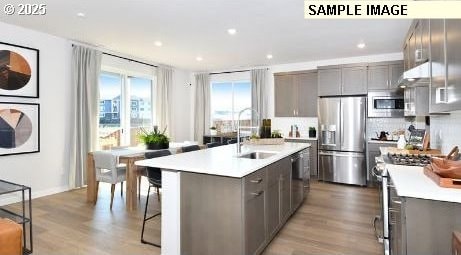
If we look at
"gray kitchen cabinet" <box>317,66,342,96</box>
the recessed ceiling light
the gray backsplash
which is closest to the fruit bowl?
the gray backsplash

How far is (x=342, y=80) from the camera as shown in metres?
5.60

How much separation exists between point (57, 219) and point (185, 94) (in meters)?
4.89

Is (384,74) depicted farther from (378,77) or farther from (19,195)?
(19,195)

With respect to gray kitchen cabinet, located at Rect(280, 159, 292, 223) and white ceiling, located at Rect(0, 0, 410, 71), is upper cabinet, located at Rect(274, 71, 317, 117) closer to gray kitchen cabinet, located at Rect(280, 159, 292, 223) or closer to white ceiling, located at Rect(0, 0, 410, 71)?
white ceiling, located at Rect(0, 0, 410, 71)

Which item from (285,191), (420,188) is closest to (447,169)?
(420,188)

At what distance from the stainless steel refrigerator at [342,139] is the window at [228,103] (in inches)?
87.9

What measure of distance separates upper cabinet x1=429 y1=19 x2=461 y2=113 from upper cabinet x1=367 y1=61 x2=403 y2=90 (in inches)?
139

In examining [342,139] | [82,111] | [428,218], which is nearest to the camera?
[428,218]

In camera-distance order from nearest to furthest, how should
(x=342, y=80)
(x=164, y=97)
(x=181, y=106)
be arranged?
(x=342, y=80) → (x=164, y=97) → (x=181, y=106)

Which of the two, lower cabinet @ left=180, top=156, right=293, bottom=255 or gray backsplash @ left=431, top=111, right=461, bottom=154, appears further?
gray backsplash @ left=431, top=111, right=461, bottom=154

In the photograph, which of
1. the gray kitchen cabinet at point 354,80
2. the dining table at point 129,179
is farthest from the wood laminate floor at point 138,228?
the gray kitchen cabinet at point 354,80

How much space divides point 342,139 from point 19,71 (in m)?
5.81

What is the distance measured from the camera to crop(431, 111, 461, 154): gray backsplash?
2.48 m

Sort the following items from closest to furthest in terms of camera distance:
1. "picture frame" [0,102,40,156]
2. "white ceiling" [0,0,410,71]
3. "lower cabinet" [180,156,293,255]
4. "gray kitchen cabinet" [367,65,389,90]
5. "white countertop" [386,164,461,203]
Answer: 1. "white countertop" [386,164,461,203]
2. "lower cabinet" [180,156,293,255]
3. "white ceiling" [0,0,410,71]
4. "picture frame" [0,102,40,156]
5. "gray kitchen cabinet" [367,65,389,90]
